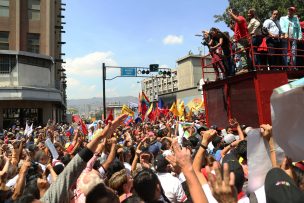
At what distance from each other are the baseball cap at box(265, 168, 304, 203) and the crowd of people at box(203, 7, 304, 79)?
678 centimetres

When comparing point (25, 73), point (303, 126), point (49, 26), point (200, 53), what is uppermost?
point (200, 53)

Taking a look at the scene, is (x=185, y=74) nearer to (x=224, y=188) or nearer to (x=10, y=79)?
(x=10, y=79)

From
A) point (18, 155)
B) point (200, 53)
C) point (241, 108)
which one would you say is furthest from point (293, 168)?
point (200, 53)

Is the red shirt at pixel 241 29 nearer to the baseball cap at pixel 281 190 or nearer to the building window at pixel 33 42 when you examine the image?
the baseball cap at pixel 281 190

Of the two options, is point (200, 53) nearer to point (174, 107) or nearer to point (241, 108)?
point (174, 107)

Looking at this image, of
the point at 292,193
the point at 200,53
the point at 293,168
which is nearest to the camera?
A: the point at 292,193

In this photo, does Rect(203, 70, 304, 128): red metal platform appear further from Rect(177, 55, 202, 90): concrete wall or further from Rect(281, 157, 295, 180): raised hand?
Rect(177, 55, 202, 90): concrete wall

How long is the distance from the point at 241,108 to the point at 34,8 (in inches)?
1097

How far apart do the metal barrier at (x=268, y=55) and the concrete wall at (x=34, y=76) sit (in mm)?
22815

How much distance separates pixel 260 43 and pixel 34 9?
27669mm

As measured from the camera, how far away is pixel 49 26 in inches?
1267

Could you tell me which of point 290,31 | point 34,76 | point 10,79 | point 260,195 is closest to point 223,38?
point 290,31

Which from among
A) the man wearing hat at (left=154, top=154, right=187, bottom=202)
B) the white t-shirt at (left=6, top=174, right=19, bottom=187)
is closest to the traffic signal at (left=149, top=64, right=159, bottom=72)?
the white t-shirt at (left=6, top=174, right=19, bottom=187)

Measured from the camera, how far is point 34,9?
31.8 meters
